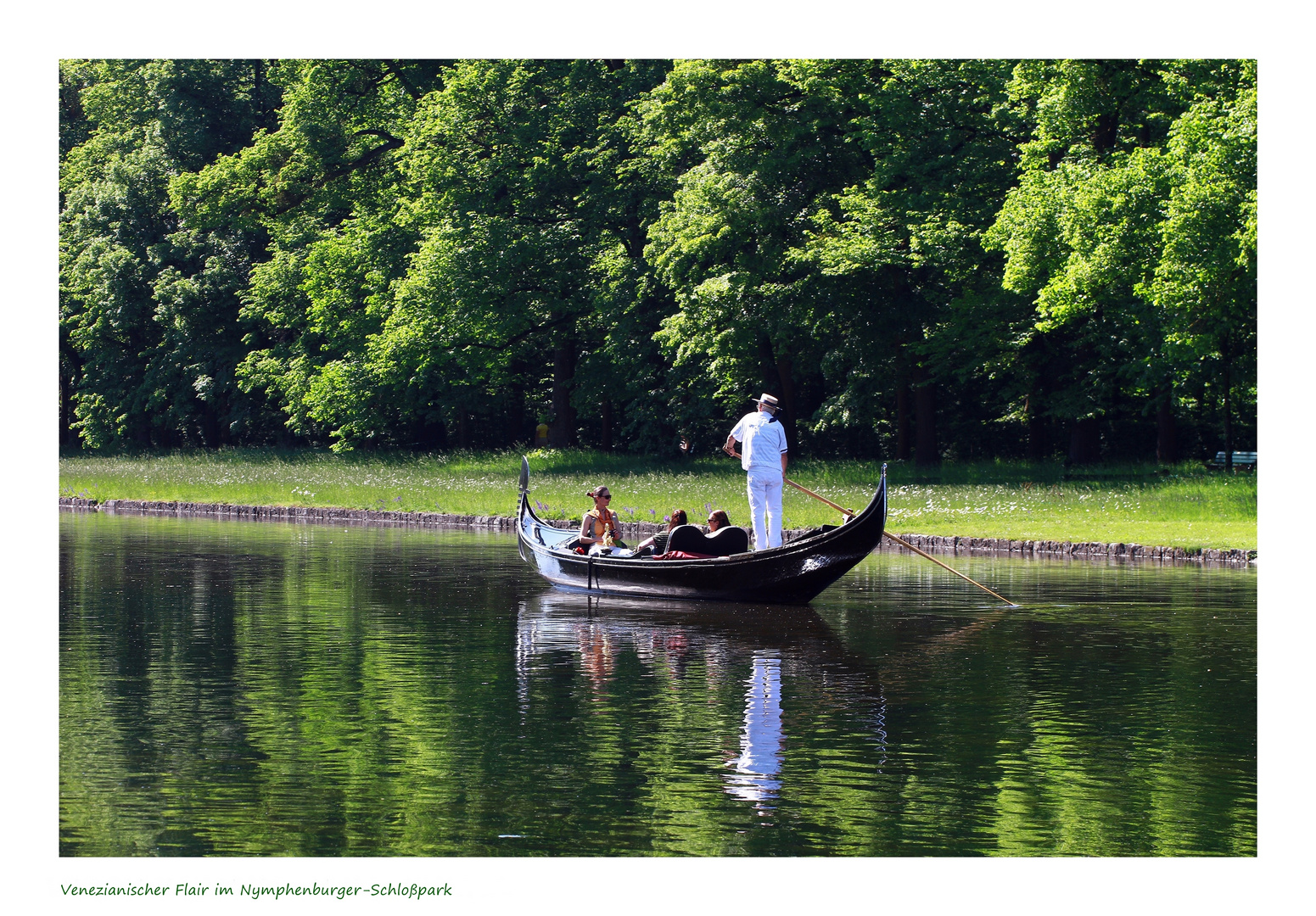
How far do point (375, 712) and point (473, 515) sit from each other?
73.1 feet

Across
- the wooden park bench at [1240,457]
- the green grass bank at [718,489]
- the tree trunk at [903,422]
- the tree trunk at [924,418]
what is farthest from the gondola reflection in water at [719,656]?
the tree trunk at [903,422]

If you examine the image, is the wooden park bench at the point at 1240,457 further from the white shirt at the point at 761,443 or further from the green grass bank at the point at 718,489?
the white shirt at the point at 761,443

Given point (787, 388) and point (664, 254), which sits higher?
point (664, 254)

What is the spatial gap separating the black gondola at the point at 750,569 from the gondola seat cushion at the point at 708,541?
0.31 meters

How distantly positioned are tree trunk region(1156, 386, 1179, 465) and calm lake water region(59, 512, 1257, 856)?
18349mm

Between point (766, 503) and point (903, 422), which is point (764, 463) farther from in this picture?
point (903, 422)

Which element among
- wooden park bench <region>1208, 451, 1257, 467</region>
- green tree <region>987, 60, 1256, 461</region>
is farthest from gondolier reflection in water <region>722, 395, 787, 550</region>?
wooden park bench <region>1208, 451, 1257, 467</region>

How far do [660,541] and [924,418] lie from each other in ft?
72.9

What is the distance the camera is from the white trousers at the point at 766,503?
19641 millimetres

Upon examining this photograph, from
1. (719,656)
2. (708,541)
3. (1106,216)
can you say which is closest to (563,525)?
(1106,216)

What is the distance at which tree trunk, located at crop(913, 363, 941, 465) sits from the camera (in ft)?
136

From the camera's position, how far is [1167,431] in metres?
39.4

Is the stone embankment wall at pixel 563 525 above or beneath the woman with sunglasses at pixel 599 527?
beneath
